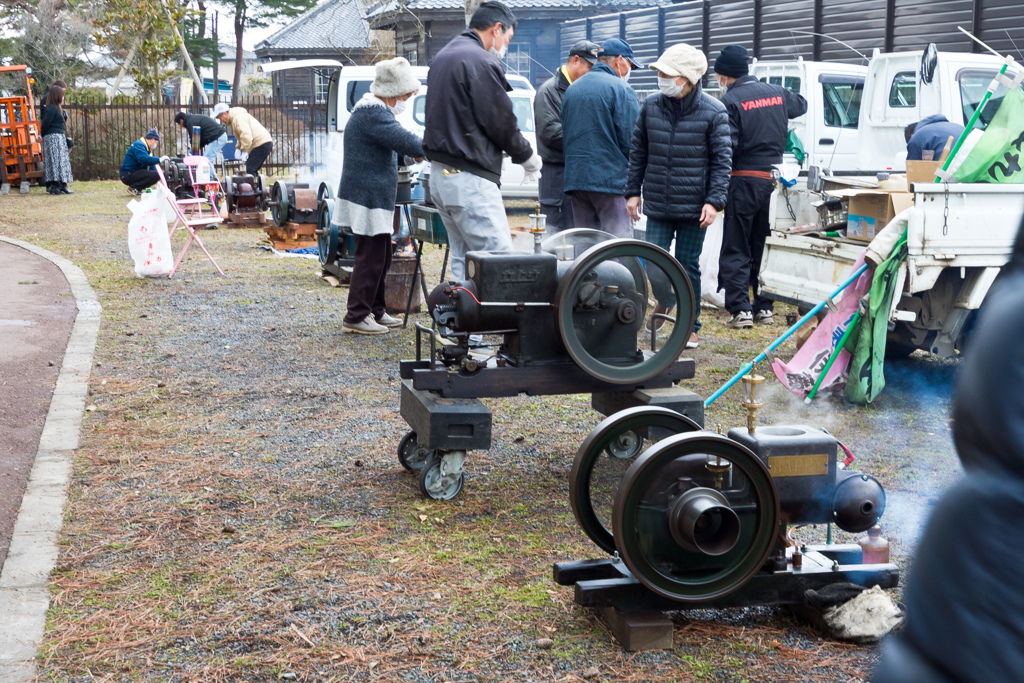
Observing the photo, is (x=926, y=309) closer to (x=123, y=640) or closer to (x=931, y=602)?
(x=123, y=640)

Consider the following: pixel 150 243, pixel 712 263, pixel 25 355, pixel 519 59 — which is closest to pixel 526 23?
pixel 519 59

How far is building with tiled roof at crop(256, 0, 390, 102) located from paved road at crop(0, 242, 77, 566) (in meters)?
36.8

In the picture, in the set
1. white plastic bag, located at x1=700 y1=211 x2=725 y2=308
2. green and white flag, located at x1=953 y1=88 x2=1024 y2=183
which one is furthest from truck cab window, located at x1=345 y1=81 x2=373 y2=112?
green and white flag, located at x1=953 y1=88 x2=1024 y2=183

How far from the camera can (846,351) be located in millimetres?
5941

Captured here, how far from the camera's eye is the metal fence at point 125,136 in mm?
24641

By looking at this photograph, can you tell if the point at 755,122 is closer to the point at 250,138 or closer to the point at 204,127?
the point at 250,138

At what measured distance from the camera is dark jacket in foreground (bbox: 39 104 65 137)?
67.8ft

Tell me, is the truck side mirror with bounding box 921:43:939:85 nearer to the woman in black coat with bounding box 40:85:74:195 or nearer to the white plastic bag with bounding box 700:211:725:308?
the white plastic bag with bounding box 700:211:725:308

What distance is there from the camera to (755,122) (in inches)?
314

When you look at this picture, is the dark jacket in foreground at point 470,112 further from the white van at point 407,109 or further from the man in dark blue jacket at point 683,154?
the white van at point 407,109

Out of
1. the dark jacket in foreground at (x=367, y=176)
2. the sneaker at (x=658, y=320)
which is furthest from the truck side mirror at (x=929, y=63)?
the sneaker at (x=658, y=320)

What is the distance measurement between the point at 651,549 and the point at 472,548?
0.97m

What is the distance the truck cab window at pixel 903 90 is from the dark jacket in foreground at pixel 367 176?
23.4ft

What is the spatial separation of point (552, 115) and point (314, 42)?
43374mm
